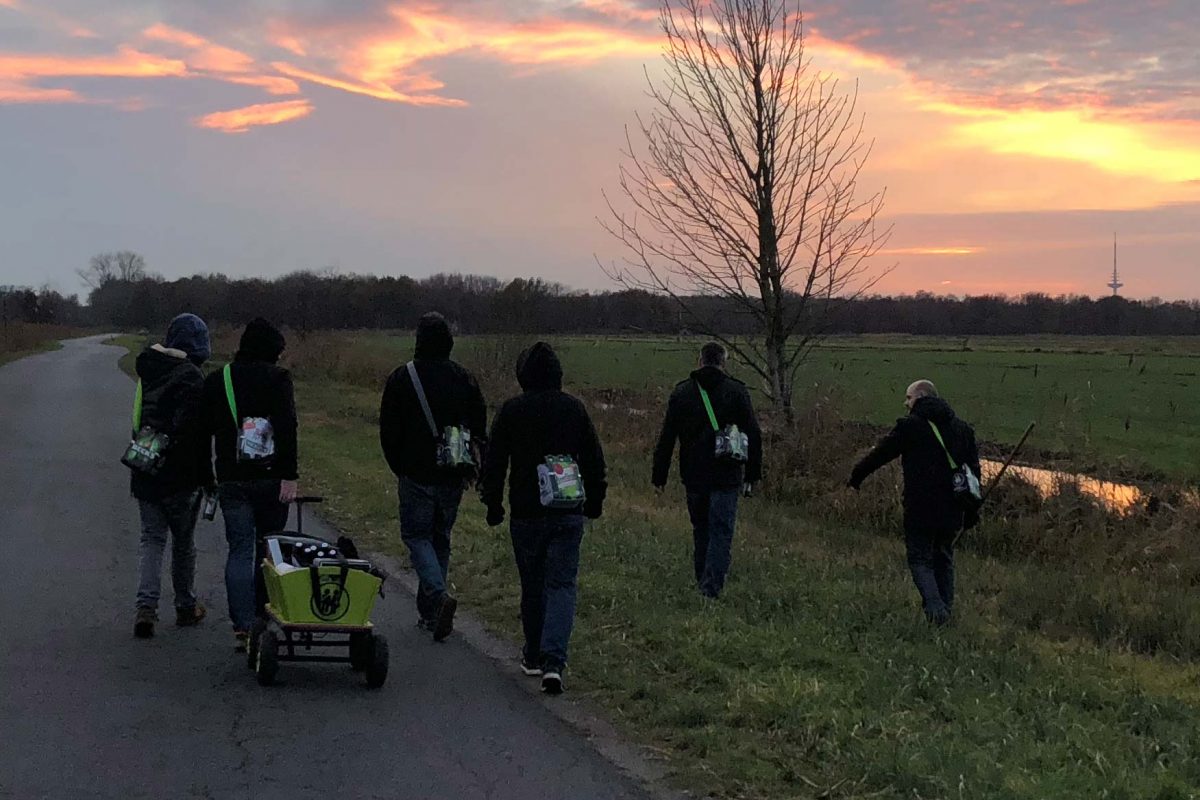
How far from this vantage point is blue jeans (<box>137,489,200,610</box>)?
726cm

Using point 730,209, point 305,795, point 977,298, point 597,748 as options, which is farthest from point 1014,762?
point 977,298

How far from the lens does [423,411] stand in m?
7.27

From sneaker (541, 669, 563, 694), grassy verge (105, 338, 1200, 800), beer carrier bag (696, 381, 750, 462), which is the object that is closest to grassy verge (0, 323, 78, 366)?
grassy verge (105, 338, 1200, 800)

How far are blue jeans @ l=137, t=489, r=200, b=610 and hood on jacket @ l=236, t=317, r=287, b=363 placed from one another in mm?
1172

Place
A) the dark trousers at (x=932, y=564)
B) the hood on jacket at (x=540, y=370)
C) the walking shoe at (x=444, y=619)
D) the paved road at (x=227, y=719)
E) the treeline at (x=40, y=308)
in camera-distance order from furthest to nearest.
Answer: the treeline at (x=40, y=308), the dark trousers at (x=932, y=564), the walking shoe at (x=444, y=619), the hood on jacket at (x=540, y=370), the paved road at (x=227, y=719)

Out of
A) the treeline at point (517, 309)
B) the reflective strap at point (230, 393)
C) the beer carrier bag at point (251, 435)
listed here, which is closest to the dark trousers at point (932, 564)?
the beer carrier bag at point (251, 435)

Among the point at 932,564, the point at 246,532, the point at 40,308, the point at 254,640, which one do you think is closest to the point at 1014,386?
the point at 932,564

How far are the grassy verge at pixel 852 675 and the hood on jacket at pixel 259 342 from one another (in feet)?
8.19

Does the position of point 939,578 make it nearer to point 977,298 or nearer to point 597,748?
point 597,748

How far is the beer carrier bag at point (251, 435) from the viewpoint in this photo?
670 centimetres

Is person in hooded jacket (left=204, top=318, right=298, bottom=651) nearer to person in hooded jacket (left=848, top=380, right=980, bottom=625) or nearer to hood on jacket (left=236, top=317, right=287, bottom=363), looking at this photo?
hood on jacket (left=236, top=317, right=287, bottom=363)

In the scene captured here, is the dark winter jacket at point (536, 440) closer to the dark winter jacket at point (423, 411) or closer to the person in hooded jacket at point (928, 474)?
the dark winter jacket at point (423, 411)

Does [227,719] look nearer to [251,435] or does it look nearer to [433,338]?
[251,435]

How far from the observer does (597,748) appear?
545 cm
